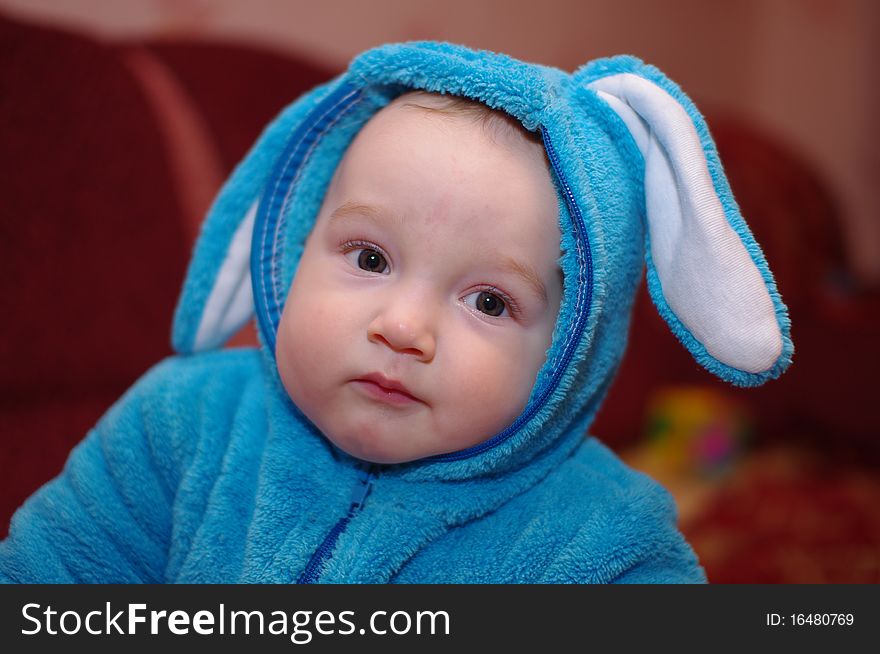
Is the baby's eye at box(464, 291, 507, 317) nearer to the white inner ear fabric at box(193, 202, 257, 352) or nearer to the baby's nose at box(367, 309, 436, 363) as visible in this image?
the baby's nose at box(367, 309, 436, 363)

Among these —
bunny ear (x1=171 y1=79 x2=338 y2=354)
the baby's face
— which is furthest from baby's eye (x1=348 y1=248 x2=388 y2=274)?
bunny ear (x1=171 y1=79 x2=338 y2=354)

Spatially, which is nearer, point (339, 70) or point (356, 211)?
point (356, 211)

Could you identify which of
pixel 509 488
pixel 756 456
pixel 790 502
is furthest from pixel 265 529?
pixel 756 456

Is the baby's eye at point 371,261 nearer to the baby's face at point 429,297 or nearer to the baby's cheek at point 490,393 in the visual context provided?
the baby's face at point 429,297

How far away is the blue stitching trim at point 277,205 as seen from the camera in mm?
892

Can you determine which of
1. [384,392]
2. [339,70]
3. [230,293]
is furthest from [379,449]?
[339,70]

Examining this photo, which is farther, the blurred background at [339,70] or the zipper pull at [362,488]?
the blurred background at [339,70]

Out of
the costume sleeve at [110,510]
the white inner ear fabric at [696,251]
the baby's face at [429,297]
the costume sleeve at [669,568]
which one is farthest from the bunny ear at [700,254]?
the costume sleeve at [110,510]

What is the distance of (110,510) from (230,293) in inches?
11.2

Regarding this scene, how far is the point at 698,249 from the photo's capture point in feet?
2.39

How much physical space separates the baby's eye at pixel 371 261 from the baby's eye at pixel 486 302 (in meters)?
0.09

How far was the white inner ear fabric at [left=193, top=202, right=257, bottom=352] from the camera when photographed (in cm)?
95

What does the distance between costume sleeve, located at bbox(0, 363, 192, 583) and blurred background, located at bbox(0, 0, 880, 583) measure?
159 millimetres

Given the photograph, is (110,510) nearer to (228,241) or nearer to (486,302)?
(228,241)
